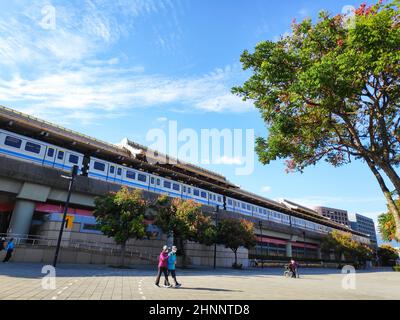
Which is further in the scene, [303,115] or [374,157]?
[303,115]

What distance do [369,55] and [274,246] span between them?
48744 millimetres

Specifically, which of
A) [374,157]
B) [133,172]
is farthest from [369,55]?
[133,172]

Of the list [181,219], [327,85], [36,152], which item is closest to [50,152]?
[36,152]

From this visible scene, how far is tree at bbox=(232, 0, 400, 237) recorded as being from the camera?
353 inches

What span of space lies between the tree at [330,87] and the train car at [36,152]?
18.6 metres

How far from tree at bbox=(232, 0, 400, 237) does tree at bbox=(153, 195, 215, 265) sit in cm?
1204

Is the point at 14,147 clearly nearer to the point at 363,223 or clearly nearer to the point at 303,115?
the point at 303,115

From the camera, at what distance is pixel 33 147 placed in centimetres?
2298

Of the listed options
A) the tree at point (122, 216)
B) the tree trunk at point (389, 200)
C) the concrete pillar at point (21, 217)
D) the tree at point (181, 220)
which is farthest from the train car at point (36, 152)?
the tree trunk at point (389, 200)

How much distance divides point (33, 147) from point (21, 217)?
5812mm

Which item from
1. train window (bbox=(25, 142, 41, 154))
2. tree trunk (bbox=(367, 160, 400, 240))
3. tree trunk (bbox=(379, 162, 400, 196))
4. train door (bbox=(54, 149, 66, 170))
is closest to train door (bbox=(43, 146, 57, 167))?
train door (bbox=(54, 149, 66, 170))

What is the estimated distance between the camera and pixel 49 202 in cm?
2570

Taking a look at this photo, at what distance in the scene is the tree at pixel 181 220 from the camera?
2342 cm

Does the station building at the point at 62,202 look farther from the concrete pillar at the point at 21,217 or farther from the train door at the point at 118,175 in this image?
the train door at the point at 118,175
